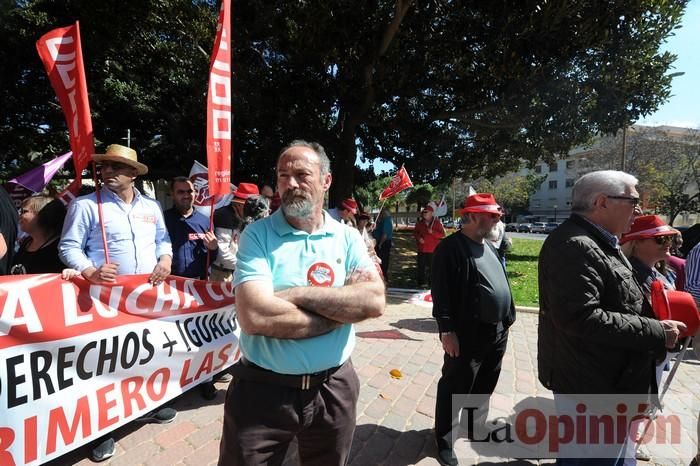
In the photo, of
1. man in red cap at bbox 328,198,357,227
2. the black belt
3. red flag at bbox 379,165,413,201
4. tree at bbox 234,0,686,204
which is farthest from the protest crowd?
tree at bbox 234,0,686,204

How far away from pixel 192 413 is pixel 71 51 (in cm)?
322

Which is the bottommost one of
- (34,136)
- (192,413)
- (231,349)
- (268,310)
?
(192,413)

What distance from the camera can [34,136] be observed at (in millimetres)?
16500

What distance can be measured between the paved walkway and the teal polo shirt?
149 cm

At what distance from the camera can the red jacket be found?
935cm

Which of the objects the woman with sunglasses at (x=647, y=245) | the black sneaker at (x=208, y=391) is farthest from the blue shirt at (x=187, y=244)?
the woman with sunglasses at (x=647, y=245)

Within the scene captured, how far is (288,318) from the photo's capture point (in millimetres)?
1644

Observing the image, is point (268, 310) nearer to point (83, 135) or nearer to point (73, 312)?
point (73, 312)

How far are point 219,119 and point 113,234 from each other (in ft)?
4.64

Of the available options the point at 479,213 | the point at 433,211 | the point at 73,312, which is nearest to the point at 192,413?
the point at 73,312

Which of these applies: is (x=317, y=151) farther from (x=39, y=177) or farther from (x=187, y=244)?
(x=39, y=177)

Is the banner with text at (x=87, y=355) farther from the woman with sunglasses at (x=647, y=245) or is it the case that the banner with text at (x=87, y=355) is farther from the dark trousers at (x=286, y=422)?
the woman with sunglasses at (x=647, y=245)

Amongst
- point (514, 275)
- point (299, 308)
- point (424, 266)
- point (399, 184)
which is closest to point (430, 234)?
point (424, 266)

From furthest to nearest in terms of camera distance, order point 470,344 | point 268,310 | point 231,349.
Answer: point 231,349 → point 470,344 → point 268,310
